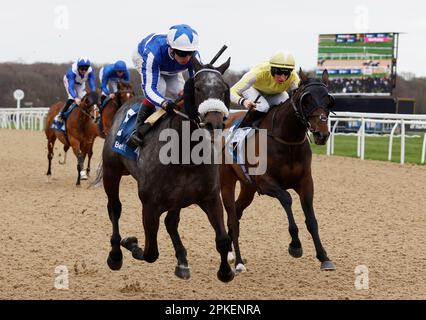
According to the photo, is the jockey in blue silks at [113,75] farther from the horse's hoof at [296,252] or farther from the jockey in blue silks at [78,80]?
the horse's hoof at [296,252]

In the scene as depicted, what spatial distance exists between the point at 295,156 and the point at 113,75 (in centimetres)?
667

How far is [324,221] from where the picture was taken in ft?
28.9

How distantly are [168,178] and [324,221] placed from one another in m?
4.00

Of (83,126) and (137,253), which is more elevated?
(83,126)

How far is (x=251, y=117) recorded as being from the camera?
23.8 feet

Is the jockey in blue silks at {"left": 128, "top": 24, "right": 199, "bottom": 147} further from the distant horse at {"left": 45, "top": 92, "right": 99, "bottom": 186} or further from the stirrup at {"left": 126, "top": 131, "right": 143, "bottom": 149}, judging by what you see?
the distant horse at {"left": 45, "top": 92, "right": 99, "bottom": 186}

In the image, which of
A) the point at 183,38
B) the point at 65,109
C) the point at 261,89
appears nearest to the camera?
the point at 183,38

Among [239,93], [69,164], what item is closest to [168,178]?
[239,93]

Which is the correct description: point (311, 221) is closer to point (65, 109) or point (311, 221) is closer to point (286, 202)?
point (286, 202)

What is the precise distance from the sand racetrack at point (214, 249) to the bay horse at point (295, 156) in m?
0.33

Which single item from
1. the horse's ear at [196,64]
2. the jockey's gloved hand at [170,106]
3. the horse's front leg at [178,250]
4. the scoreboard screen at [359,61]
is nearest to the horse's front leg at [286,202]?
the horse's front leg at [178,250]

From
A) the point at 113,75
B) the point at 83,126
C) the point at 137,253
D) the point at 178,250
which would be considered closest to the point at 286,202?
the point at 178,250

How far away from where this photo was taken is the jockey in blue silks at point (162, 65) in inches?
209
